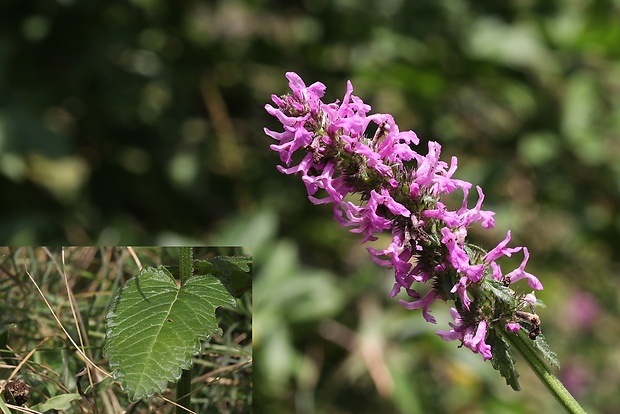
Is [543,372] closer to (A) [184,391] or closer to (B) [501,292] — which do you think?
(B) [501,292]

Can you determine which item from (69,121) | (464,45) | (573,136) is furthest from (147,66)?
(573,136)

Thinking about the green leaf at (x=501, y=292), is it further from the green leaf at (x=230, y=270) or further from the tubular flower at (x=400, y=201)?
the green leaf at (x=230, y=270)

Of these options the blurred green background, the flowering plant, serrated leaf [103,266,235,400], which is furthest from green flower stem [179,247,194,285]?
the blurred green background

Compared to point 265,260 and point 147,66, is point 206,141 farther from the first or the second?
point 265,260

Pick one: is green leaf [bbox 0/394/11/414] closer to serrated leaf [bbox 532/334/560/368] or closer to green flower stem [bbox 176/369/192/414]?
green flower stem [bbox 176/369/192/414]

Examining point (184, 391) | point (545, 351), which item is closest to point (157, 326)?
point (184, 391)

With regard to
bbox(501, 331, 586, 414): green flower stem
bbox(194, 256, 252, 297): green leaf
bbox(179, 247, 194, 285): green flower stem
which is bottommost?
bbox(179, 247, 194, 285): green flower stem
